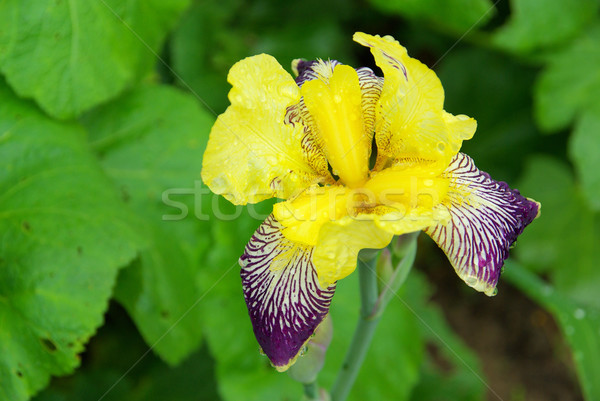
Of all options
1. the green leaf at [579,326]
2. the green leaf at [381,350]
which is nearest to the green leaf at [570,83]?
the green leaf at [579,326]

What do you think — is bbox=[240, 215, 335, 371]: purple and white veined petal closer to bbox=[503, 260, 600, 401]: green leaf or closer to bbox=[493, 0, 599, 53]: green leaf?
bbox=[503, 260, 600, 401]: green leaf

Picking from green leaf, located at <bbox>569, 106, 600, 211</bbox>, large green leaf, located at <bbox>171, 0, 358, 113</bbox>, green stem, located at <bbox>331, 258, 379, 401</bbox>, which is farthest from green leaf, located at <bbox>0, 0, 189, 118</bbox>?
green leaf, located at <bbox>569, 106, 600, 211</bbox>

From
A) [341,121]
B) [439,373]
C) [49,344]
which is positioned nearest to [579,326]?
[439,373]

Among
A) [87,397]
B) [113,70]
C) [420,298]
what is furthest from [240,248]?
[420,298]

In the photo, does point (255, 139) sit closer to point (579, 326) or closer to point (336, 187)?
point (336, 187)

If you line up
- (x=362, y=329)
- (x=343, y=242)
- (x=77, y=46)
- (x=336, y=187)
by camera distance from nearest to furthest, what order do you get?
1. (x=343, y=242)
2. (x=336, y=187)
3. (x=362, y=329)
4. (x=77, y=46)

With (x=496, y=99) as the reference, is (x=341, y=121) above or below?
above
